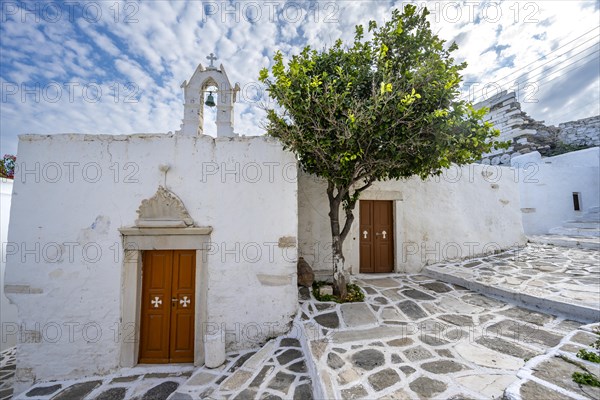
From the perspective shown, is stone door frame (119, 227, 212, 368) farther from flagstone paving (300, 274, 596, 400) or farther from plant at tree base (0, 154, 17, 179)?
plant at tree base (0, 154, 17, 179)

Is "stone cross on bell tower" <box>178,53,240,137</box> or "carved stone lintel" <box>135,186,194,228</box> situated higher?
"stone cross on bell tower" <box>178,53,240,137</box>

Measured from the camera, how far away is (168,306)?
15.7 feet

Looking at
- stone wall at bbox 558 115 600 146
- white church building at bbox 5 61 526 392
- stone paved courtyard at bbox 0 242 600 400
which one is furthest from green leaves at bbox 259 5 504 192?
stone wall at bbox 558 115 600 146

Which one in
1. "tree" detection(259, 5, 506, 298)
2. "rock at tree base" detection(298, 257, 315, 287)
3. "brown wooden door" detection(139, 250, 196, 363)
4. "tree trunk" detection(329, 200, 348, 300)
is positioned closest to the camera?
"tree" detection(259, 5, 506, 298)

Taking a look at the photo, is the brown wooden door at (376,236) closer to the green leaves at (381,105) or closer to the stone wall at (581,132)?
the green leaves at (381,105)

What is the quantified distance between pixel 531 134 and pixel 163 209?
17839 millimetres

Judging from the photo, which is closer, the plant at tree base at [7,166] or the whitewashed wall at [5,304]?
the whitewashed wall at [5,304]

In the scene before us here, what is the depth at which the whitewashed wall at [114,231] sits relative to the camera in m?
4.44

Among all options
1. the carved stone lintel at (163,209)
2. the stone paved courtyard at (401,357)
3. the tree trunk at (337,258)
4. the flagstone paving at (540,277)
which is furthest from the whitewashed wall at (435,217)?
the carved stone lintel at (163,209)

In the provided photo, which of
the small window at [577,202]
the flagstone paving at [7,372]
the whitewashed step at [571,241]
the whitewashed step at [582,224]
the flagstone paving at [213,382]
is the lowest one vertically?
the flagstone paving at [7,372]

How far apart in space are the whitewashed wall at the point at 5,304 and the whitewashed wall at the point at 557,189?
19443 millimetres

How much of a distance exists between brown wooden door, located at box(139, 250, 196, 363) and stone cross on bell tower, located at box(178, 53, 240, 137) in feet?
11.9

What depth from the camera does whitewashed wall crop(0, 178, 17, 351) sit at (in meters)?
6.28

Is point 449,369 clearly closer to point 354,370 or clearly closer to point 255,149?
point 354,370
